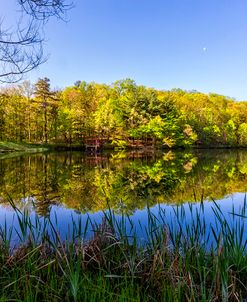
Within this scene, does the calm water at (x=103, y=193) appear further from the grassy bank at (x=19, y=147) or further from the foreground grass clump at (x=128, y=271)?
the grassy bank at (x=19, y=147)

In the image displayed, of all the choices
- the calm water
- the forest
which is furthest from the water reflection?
the forest

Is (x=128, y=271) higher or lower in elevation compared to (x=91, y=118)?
lower

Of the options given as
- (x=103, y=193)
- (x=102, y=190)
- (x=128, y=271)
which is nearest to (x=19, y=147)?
(x=102, y=190)

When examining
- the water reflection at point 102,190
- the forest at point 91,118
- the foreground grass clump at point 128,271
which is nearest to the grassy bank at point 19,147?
the forest at point 91,118

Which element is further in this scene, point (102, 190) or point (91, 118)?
point (91, 118)

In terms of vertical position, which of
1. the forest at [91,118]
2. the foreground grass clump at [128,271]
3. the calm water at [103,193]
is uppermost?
the forest at [91,118]

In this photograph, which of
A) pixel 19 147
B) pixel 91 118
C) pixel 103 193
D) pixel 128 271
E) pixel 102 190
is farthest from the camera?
pixel 91 118

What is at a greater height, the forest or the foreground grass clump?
the forest

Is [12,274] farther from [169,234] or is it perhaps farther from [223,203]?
[223,203]

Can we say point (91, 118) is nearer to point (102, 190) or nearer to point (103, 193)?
point (102, 190)

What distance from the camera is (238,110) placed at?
67312 mm

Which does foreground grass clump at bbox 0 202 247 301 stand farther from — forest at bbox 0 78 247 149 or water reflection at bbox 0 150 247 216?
forest at bbox 0 78 247 149

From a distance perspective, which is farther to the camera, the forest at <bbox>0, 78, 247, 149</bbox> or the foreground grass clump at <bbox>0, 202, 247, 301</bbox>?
the forest at <bbox>0, 78, 247, 149</bbox>

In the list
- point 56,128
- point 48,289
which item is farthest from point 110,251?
point 56,128
